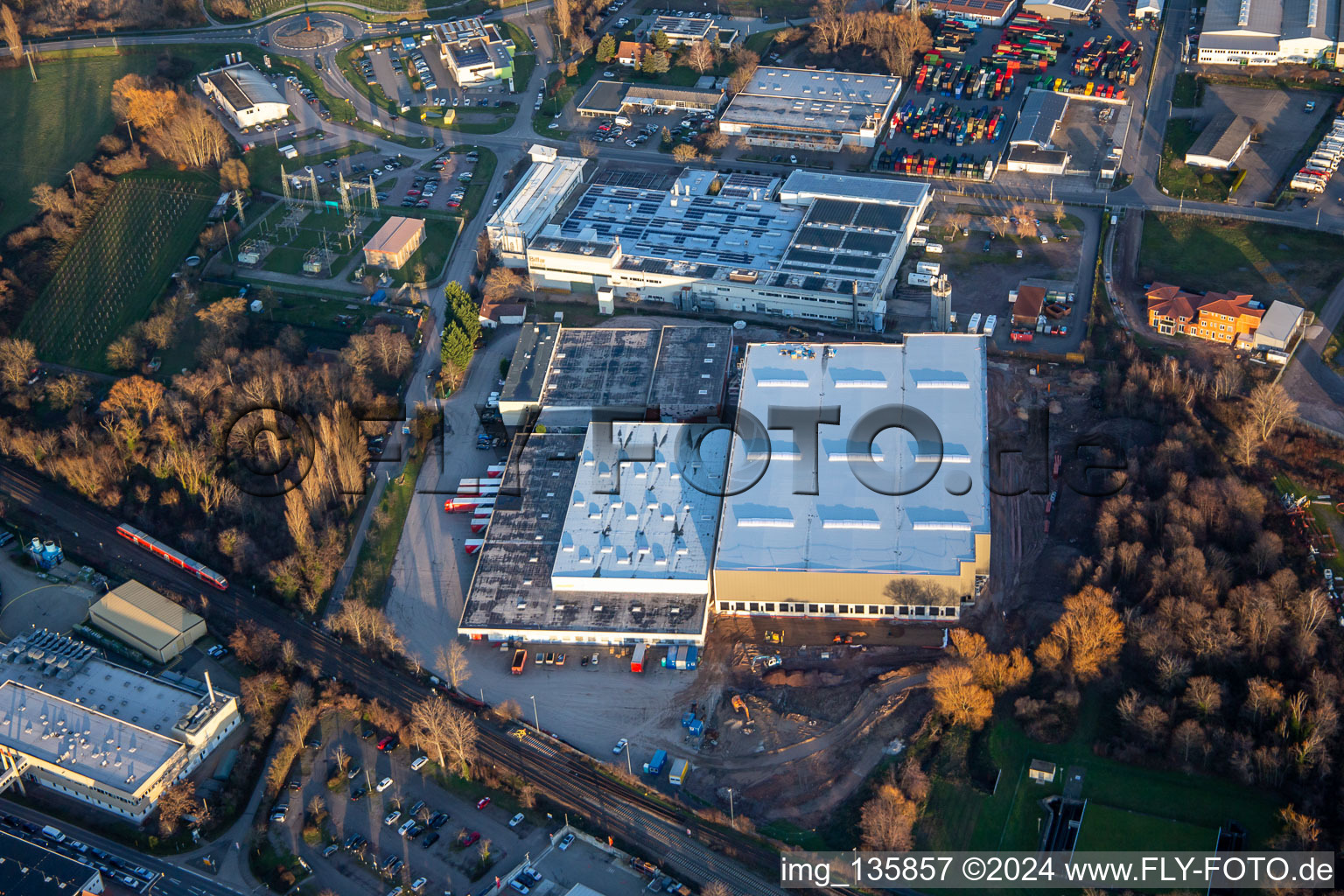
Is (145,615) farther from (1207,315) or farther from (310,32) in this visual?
(310,32)

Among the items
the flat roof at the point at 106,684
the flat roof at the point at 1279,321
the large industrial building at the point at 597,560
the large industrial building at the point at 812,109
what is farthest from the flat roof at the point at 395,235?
the flat roof at the point at 1279,321

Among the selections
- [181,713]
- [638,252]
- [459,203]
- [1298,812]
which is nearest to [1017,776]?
[1298,812]

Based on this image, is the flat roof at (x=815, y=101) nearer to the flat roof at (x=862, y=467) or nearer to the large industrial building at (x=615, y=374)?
the large industrial building at (x=615, y=374)

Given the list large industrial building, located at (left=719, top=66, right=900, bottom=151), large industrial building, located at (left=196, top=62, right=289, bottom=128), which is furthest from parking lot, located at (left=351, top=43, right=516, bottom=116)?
large industrial building, located at (left=719, top=66, right=900, bottom=151)

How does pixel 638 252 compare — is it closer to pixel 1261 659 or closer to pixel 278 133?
pixel 278 133

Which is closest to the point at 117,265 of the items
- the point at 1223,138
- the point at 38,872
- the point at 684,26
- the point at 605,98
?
the point at 605,98

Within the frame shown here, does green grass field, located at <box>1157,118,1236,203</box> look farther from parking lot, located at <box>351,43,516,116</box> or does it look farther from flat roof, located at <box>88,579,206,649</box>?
flat roof, located at <box>88,579,206,649</box>
